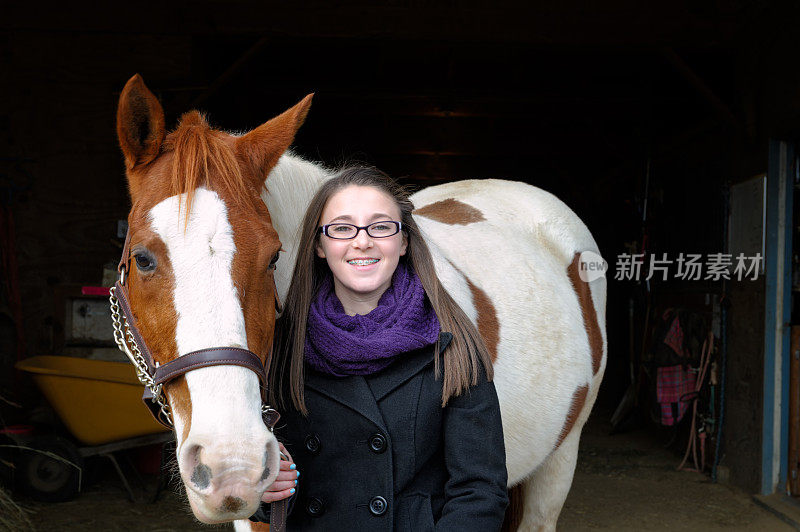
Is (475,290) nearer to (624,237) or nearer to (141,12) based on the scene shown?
(141,12)

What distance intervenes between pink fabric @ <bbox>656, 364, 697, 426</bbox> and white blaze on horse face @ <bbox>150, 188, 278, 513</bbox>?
4815 mm

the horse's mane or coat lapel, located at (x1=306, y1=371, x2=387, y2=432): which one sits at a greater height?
the horse's mane

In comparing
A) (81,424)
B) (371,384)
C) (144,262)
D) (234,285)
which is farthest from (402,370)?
(81,424)

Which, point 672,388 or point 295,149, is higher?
point 295,149

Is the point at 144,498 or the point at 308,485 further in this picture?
the point at 144,498

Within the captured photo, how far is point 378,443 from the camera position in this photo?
127 cm

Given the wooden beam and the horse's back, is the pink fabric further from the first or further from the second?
the horse's back

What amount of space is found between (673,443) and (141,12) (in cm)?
509

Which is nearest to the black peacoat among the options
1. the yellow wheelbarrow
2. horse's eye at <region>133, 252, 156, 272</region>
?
horse's eye at <region>133, 252, 156, 272</region>

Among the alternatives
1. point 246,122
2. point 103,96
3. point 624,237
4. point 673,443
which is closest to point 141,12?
point 103,96

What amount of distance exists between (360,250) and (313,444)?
0.38 metres

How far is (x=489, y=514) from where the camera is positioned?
1.27 metres

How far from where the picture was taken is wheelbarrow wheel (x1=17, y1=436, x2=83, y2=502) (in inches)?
151

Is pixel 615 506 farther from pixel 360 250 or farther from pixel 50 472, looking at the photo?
pixel 360 250
